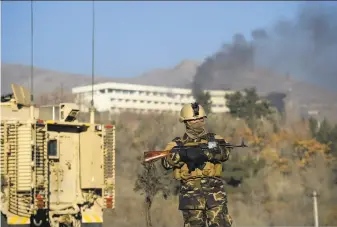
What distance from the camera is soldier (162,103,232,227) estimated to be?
8031mm

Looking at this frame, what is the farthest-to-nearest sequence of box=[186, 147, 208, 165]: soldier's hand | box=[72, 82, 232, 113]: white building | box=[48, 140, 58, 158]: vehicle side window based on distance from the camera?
box=[72, 82, 232, 113]: white building, box=[48, 140, 58, 158]: vehicle side window, box=[186, 147, 208, 165]: soldier's hand

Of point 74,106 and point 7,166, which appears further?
point 74,106

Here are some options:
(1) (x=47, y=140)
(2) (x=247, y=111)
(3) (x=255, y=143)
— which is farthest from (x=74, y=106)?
(2) (x=247, y=111)

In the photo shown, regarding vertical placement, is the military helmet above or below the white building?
below

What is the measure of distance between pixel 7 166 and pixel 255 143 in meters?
34.1

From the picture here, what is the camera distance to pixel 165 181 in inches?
672

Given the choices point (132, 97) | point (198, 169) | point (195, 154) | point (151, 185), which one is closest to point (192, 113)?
point (195, 154)

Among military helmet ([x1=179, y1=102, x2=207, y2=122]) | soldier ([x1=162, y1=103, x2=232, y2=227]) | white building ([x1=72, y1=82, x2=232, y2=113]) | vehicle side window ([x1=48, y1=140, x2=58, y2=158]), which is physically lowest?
soldier ([x1=162, y1=103, x2=232, y2=227])

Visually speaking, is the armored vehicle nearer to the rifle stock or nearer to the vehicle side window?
the vehicle side window

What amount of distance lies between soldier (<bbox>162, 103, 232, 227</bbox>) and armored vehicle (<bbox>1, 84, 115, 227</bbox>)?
266 inches

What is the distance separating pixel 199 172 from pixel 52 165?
24.3ft

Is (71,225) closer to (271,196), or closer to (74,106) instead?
(74,106)

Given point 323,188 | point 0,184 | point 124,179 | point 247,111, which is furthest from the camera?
point 247,111

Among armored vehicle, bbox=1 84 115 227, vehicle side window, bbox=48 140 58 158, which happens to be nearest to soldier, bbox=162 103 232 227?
armored vehicle, bbox=1 84 115 227
